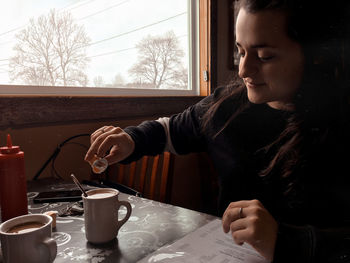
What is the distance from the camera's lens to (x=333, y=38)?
73cm

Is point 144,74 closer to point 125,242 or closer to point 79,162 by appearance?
point 79,162

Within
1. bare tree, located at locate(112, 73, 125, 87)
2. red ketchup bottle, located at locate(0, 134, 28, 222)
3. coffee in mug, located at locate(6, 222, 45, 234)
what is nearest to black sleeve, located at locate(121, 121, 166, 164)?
red ketchup bottle, located at locate(0, 134, 28, 222)

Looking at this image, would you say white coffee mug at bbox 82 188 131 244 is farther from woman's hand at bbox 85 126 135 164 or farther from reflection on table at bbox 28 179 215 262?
woman's hand at bbox 85 126 135 164

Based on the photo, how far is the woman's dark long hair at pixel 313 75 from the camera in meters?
0.69

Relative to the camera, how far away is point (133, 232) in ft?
2.14

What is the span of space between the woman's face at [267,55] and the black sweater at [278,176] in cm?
16

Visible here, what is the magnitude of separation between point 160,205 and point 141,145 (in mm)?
247

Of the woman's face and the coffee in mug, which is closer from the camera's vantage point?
the coffee in mug

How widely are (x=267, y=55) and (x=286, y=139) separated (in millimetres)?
281

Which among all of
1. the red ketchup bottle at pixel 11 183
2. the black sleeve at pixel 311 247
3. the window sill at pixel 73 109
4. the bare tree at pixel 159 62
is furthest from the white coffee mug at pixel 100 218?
the bare tree at pixel 159 62

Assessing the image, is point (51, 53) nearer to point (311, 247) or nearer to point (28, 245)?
point (28, 245)

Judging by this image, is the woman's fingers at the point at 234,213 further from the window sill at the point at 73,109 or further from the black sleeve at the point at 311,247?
the window sill at the point at 73,109

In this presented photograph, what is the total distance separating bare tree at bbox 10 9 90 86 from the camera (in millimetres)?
1292

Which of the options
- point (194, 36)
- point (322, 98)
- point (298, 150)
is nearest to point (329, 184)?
point (298, 150)
